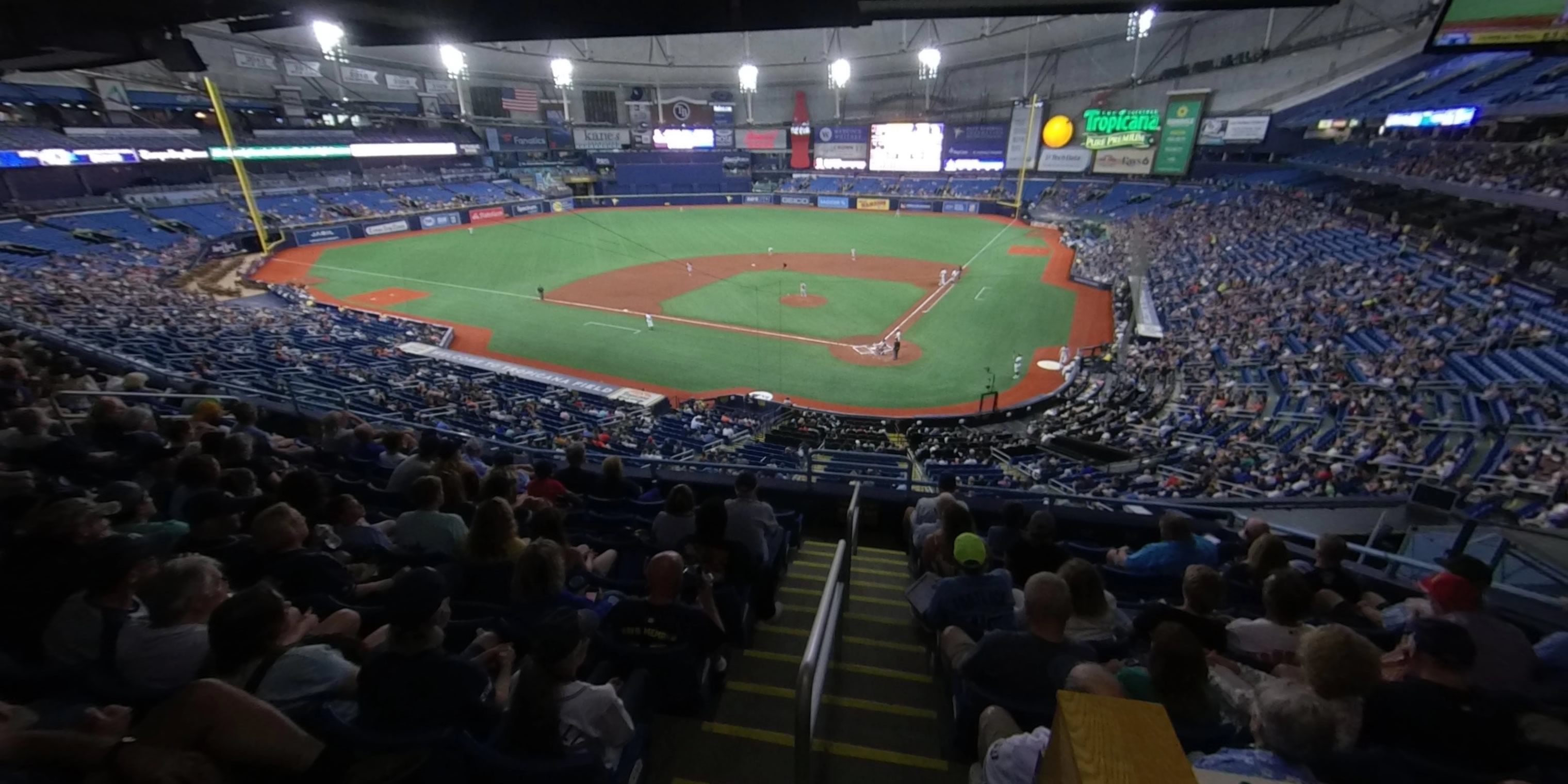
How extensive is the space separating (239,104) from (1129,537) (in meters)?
61.4

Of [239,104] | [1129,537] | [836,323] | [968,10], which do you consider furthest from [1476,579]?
[239,104]

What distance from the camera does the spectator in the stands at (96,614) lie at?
3.26 meters

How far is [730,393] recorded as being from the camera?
69.4 feet

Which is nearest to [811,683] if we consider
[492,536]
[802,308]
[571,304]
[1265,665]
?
[492,536]

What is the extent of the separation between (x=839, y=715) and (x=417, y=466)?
484 centimetres

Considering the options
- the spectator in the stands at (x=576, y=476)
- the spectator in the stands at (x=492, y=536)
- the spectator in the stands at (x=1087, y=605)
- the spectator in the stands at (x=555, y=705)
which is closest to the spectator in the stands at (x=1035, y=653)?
the spectator in the stands at (x=1087, y=605)

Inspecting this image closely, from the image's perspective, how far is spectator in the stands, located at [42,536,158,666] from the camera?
10.7 feet

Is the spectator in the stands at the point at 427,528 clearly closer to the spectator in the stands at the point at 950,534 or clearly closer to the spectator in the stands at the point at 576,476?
the spectator in the stands at the point at 576,476

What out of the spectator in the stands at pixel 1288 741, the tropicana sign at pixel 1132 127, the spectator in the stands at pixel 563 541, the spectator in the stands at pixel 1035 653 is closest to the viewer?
the spectator in the stands at pixel 1288 741

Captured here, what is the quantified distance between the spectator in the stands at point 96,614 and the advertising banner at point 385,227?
52102 mm

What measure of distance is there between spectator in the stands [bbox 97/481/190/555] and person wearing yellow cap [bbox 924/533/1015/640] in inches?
207

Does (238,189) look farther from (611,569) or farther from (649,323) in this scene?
(611,569)

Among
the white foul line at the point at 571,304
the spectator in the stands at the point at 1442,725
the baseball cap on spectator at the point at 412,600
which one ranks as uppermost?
the baseball cap on spectator at the point at 412,600

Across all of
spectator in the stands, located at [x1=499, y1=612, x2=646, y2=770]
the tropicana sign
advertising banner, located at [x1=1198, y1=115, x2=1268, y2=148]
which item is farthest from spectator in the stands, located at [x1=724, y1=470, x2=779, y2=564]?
the tropicana sign
